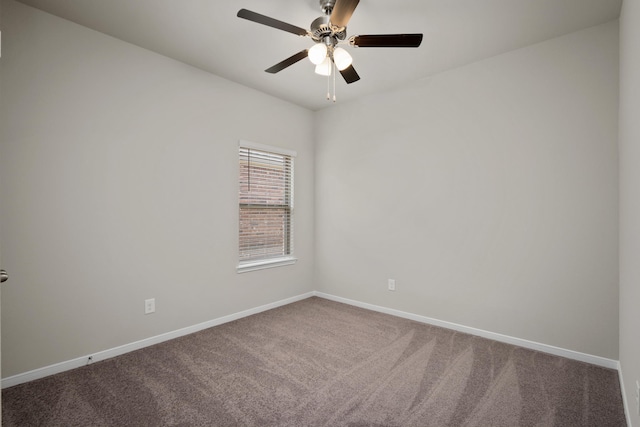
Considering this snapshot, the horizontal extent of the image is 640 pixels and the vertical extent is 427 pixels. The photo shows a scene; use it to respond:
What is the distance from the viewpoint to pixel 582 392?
2113 millimetres

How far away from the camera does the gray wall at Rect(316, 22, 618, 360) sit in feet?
8.11

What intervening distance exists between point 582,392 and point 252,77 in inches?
149

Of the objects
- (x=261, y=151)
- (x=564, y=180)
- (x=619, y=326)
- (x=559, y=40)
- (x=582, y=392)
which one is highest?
(x=559, y=40)

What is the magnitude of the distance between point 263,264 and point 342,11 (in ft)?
8.86

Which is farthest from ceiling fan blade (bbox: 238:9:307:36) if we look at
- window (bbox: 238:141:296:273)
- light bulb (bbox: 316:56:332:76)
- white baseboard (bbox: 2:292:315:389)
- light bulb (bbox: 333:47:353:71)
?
white baseboard (bbox: 2:292:315:389)

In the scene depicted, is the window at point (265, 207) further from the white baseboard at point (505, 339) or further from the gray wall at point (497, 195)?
the white baseboard at point (505, 339)

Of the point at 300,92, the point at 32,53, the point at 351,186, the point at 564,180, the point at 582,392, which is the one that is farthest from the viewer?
the point at 351,186

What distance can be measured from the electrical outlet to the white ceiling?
7.27 feet

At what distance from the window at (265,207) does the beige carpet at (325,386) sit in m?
1.03

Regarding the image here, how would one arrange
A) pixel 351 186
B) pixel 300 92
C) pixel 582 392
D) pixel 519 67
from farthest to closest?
pixel 351 186 → pixel 300 92 → pixel 519 67 → pixel 582 392

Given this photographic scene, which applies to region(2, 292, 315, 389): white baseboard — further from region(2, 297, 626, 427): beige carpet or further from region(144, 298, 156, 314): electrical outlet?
region(144, 298, 156, 314): electrical outlet

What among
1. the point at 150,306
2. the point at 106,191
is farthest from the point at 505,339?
the point at 106,191

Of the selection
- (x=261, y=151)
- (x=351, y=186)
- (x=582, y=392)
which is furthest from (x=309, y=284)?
(x=582, y=392)

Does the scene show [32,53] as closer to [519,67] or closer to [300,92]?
[300,92]
